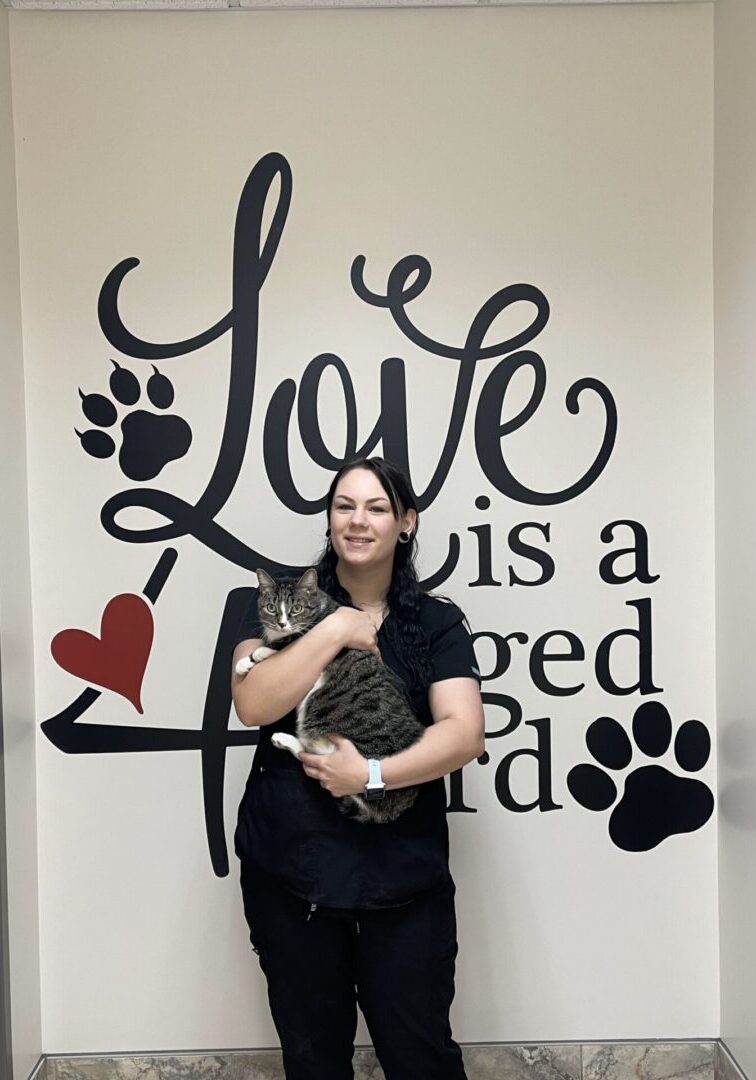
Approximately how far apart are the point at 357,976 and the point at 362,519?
0.95 metres

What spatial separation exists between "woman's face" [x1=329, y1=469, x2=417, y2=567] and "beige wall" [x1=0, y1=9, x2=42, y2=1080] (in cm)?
89

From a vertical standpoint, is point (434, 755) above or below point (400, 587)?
below

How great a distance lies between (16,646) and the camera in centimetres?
247

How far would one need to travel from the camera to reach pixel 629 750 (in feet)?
8.57

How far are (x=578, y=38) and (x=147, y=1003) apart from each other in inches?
107

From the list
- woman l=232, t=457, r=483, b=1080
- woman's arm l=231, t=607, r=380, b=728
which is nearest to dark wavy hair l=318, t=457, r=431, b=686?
woman l=232, t=457, r=483, b=1080

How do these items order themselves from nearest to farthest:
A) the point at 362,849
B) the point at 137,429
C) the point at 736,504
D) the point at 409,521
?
the point at 362,849, the point at 409,521, the point at 736,504, the point at 137,429

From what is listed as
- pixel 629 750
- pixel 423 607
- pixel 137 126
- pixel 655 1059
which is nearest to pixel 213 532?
pixel 423 607

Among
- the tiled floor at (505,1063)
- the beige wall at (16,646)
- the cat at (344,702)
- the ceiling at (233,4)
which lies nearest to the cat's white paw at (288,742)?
the cat at (344,702)

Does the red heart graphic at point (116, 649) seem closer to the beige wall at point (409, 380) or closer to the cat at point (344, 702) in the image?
the beige wall at point (409, 380)

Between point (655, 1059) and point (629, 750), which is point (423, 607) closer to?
point (629, 750)

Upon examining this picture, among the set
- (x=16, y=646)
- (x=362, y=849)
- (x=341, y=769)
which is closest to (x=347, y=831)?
(x=362, y=849)

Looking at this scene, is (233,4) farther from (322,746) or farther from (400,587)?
(322,746)

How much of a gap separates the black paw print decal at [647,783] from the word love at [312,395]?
617mm
